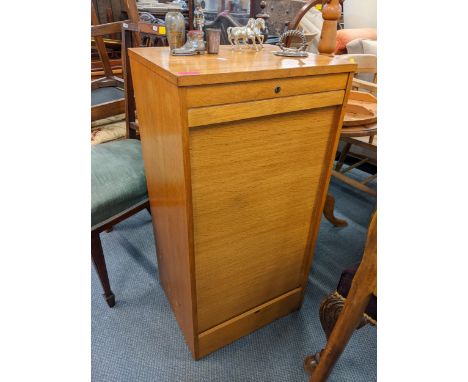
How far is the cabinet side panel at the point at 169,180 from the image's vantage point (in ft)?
2.39

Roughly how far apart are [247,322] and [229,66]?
89 cm

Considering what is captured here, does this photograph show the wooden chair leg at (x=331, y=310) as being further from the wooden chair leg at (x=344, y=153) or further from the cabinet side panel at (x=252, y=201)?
the wooden chair leg at (x=344, y=153)

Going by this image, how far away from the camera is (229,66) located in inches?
28.8

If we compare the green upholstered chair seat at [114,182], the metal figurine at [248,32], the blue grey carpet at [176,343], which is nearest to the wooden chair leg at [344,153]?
the blue grey carpet at [176,343]

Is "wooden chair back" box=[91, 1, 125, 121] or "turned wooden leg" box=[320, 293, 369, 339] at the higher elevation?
"wooden chair back" box=[91, 1, 125, 121]

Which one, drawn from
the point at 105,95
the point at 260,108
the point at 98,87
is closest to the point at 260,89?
the point at 260,108

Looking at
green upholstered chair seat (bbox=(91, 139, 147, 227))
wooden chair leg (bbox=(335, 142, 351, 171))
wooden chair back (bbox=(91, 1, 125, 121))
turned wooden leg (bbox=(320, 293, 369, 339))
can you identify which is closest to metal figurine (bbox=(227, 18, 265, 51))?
green upholstered chair seat (bbox=(91, 139, 147, 227))

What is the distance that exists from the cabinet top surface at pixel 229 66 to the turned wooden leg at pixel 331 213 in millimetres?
986

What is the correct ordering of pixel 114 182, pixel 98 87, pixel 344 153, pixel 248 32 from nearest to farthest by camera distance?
1. pixel 248 32
2. pixel 114 182
3. pixel 98 87
4. pixel 344 153

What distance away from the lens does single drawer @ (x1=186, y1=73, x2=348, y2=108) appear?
66cm

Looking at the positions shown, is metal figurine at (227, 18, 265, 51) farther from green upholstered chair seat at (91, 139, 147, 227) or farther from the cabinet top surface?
green upholstered chair seat at (91, 139, 147, 227)

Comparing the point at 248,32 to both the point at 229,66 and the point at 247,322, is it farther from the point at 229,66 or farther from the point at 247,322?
the point at 247,322

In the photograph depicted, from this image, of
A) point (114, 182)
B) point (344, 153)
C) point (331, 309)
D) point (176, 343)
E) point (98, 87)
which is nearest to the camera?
point (331, 309)

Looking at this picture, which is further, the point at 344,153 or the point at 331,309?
the point at 344,153
